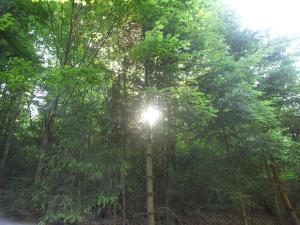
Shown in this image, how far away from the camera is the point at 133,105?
859 cm

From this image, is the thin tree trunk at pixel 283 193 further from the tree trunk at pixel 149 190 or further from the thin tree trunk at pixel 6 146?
the thin tree trunk at pixel 6 146

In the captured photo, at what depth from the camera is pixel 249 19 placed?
13.9 meters

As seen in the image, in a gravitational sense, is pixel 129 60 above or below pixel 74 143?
above

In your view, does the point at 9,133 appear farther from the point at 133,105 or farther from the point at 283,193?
the point at 283,193

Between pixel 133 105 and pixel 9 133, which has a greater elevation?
pixel 9 133

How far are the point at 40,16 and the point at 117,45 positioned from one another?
2.72 meters

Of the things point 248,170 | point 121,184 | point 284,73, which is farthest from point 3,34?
point 284,73

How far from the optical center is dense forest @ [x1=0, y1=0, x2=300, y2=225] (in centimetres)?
760

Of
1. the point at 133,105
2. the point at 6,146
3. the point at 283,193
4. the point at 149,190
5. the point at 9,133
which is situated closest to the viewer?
the point at 149,190

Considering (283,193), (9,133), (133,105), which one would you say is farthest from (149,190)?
(9,133)

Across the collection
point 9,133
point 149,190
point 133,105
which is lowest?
point 149,190

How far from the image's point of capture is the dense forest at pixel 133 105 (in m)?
7.60

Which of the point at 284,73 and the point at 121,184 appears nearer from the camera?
the point at 121,184

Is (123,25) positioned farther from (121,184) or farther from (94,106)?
(121,184)
